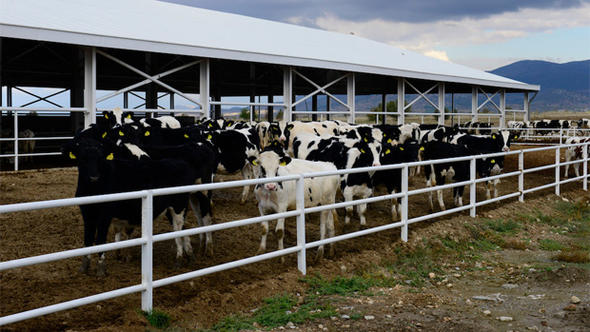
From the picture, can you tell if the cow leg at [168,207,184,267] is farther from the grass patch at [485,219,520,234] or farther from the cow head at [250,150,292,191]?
the grass patch at [485,219,520,234]

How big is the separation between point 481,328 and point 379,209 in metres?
6.57

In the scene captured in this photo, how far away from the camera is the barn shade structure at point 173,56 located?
15.7 metres

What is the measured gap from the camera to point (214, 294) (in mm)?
6070

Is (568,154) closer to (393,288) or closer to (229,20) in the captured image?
(393,288)

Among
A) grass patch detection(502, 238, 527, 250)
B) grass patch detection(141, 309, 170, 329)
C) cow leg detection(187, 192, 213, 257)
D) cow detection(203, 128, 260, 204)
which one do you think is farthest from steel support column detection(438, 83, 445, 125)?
grass patch detection(141, 309, 170, 329)

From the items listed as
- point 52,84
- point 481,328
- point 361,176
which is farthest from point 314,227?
point 52,84

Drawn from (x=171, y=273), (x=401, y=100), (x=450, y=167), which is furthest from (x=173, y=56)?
(x=171, y=273)

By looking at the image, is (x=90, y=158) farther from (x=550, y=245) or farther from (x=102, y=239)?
(x=550, y=245)

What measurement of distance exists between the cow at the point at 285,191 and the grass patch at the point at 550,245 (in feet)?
12.0

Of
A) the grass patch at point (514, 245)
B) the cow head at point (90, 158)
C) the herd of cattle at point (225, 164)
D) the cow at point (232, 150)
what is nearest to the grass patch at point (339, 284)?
the herd of cattle at point (225, 164)

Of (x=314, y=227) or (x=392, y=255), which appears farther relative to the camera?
(x=314, y=227)

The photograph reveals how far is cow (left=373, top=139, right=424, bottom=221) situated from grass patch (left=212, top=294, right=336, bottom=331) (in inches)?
198

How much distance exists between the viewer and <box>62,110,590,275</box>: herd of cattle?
275 inches

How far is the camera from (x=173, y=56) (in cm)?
2347
